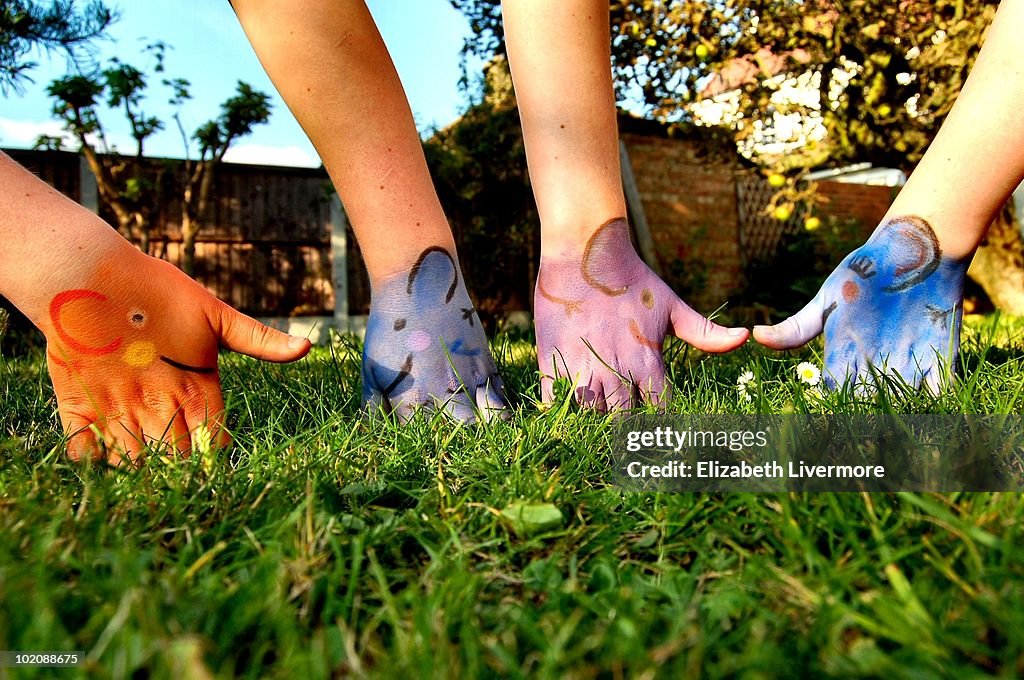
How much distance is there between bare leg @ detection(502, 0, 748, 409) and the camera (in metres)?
1.45

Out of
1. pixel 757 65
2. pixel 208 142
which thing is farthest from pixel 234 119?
pixel 757 65

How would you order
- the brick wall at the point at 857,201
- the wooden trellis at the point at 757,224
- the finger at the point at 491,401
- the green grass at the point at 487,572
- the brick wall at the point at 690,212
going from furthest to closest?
the brick wall at the point at 857,201 < the wooden trellis at the point at 757,224 < the brick wall at the point at 690,212 < the finger at the point at 491,401 < the green grass at the point at 487,572

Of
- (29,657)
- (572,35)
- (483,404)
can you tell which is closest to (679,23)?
(572,35)

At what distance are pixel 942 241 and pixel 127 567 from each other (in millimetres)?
1423

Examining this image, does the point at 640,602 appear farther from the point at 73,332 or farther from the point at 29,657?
the point at 73,332

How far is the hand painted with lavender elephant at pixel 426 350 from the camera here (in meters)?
1.41

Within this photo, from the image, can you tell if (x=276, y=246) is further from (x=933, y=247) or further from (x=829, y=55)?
(x=933, y=247)

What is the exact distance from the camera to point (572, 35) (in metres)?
1.46

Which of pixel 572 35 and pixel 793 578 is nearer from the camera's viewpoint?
pixel 793 578

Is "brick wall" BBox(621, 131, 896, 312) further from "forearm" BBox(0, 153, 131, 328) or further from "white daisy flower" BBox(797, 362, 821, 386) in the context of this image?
"forearm" BBox(0, 153, 131, 328)

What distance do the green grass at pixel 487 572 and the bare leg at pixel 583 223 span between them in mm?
377

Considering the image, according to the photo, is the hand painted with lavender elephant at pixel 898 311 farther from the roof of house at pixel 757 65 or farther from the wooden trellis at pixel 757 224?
the wooden trellis at pixel 757 224

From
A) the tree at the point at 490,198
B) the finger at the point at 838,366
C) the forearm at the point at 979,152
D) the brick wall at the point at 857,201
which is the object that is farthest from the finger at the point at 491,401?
the brick wall at the point at 857,201

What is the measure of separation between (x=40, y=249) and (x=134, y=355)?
0.23 m
